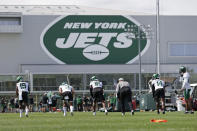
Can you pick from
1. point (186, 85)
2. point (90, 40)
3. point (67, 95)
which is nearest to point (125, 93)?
point (67, 95)

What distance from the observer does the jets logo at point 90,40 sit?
→ 88.9 metres

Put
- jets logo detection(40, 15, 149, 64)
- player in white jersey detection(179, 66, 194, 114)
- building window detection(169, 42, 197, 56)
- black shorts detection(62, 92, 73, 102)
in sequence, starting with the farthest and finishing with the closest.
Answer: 1. building window detection(169, 42, 197, 56)
2. jets logo detection(40, 15, 149, 64)
3. black shorts detection(62, 92, 73, 102)
4. player in white jersey detection(179, 66, 194, 114)

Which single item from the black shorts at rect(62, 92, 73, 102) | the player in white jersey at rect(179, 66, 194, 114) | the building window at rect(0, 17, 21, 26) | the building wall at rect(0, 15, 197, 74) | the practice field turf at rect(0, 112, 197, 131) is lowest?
the practice field turf at rect(0, 112, 197, 131)

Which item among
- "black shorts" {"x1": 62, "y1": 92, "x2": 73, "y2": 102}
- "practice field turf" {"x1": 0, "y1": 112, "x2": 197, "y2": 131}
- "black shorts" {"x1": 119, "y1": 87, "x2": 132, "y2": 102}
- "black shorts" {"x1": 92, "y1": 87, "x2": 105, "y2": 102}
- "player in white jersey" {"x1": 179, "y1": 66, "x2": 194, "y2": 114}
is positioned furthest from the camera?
"black shorts" {"x1": 92, "y1": 87, "x2": 105, "y2": 102}

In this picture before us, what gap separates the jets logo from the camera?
88.9 metres

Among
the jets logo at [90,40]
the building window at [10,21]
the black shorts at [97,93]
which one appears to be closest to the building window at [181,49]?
the jets logo at [90,40]

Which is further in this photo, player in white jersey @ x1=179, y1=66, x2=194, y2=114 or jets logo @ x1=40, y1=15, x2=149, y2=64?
jets logo @ x1=40, y1=15, x2=149, y2=64

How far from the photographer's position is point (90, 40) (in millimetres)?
90312

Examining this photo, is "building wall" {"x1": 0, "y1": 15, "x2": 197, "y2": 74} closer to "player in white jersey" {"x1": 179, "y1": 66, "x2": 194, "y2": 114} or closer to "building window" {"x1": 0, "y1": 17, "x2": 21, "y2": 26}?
"building window" {"x1": 0, "y1": 17, "x2": 21, "y2": 26}

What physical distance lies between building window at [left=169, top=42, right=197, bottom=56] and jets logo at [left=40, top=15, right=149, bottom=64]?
366 centimetres

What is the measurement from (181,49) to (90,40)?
42.9ft

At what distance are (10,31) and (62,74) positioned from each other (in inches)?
376

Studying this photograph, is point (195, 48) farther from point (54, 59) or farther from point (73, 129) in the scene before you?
point (73, 129)

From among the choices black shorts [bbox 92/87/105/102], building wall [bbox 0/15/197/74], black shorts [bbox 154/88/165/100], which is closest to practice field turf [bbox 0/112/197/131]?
black shorts [bbox 154/88/165/100]
